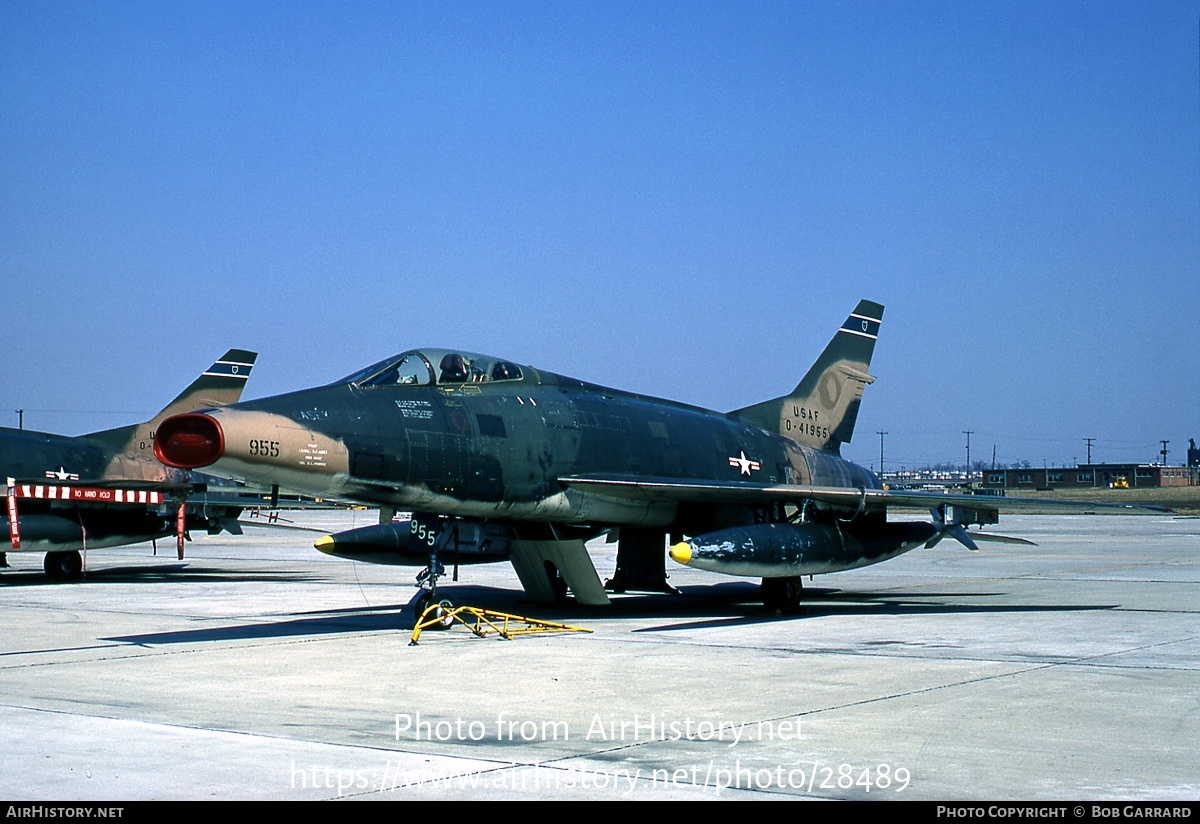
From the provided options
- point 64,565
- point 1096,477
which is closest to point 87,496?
point 64,565

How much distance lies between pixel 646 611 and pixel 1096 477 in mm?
158444

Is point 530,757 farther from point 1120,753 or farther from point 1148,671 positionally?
point 1148,671

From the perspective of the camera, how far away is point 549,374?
15188mm

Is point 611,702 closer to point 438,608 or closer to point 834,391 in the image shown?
point 438,608

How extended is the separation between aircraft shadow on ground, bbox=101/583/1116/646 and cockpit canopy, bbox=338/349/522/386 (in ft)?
7.76

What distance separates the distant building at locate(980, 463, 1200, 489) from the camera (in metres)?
154

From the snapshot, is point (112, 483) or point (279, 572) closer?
point (112, 483)

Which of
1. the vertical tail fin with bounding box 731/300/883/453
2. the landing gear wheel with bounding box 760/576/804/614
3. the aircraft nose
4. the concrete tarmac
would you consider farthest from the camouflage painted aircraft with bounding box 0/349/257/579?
the aircraft nose

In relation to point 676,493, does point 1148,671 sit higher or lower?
lower

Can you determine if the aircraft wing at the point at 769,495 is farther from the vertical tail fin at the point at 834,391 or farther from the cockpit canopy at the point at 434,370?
the vertical tail fin at the point at 834,391

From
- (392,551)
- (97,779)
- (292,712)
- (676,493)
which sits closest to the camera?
(97,779)

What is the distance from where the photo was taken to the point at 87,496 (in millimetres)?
21422
